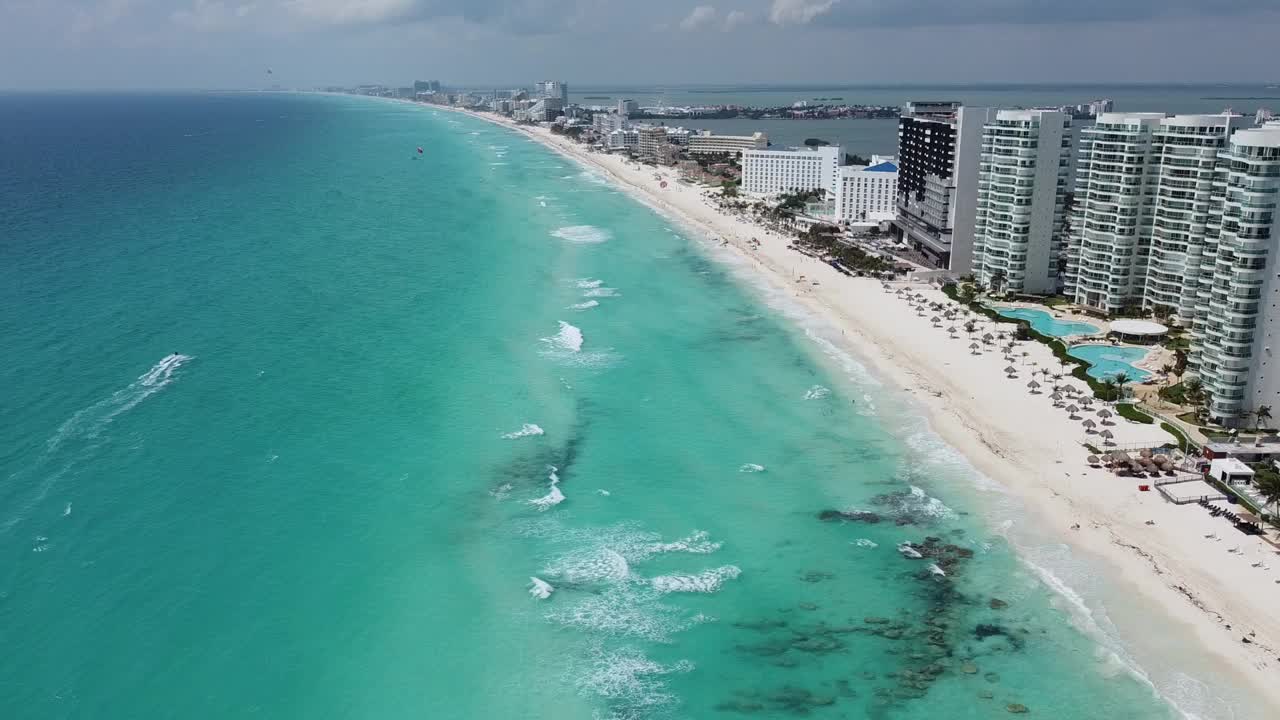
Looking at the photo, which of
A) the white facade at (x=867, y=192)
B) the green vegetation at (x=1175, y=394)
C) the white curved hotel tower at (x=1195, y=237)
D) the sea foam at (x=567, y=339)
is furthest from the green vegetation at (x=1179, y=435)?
the white facade at (x=867, y=192)

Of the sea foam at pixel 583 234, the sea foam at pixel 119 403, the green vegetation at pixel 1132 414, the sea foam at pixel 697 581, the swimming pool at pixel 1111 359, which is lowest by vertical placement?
the sea foam at pixel 697 581

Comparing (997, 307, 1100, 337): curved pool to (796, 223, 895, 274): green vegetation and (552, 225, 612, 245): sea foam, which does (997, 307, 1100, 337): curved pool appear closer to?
(796, 223, 895, 274): green vegetation

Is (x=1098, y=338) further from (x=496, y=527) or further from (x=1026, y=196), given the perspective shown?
(x=496, y=527)

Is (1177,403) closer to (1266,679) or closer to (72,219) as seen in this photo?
(1266,679)

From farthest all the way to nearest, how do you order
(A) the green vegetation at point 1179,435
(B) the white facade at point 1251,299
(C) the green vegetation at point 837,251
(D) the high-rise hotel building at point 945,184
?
(C) the green vegetation at point 837,251, (D) the high-rise hotel building at point 945,184, (B) the white facade at point 1251,299, (A) the green vegetation at point 1179,435

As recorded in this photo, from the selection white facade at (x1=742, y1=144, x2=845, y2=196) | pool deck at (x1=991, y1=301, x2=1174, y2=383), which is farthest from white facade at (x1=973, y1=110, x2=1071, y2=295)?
white facade at (x1=742, y1=144, x2=845, y2=196)

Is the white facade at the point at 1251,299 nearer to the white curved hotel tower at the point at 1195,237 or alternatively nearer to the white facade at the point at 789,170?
the white curved hotel tower at the point at 1195,237

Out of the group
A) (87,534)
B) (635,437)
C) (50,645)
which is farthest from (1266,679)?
(87,534)
